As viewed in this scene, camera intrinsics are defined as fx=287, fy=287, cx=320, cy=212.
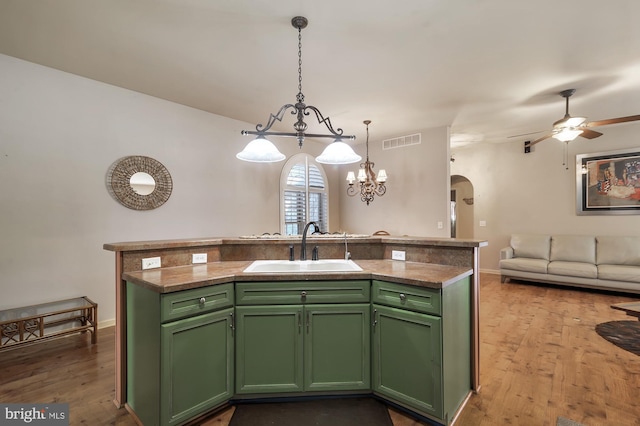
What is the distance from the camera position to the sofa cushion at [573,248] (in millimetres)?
5023

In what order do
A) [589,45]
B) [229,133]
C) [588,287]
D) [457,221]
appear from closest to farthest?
[589,45] → [229,133] → [588,287] → [457,221]

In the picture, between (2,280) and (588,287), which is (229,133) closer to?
(2,280)

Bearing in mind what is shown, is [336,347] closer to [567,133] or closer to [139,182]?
[139,182]

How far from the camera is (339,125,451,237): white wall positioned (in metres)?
5.03

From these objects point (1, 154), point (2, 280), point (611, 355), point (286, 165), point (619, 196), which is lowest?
point (611, 355)

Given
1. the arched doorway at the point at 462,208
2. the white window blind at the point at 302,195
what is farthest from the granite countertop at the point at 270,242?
the arched doorway at the point at 462,208

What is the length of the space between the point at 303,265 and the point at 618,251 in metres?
5.68

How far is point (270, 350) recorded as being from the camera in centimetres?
190

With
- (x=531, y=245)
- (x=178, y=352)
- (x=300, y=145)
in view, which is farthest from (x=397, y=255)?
(x=531, y=245)

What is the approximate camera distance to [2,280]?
271 cm

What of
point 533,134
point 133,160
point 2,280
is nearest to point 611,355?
point 533,134

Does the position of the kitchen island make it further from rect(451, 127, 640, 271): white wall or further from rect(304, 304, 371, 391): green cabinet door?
rect(451, 127, 640, 271): white wall

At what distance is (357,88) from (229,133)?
85.9 inches

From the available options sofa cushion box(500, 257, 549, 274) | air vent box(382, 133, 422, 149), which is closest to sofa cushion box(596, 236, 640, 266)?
sofa cushion box(500, 257, 549, 274)
